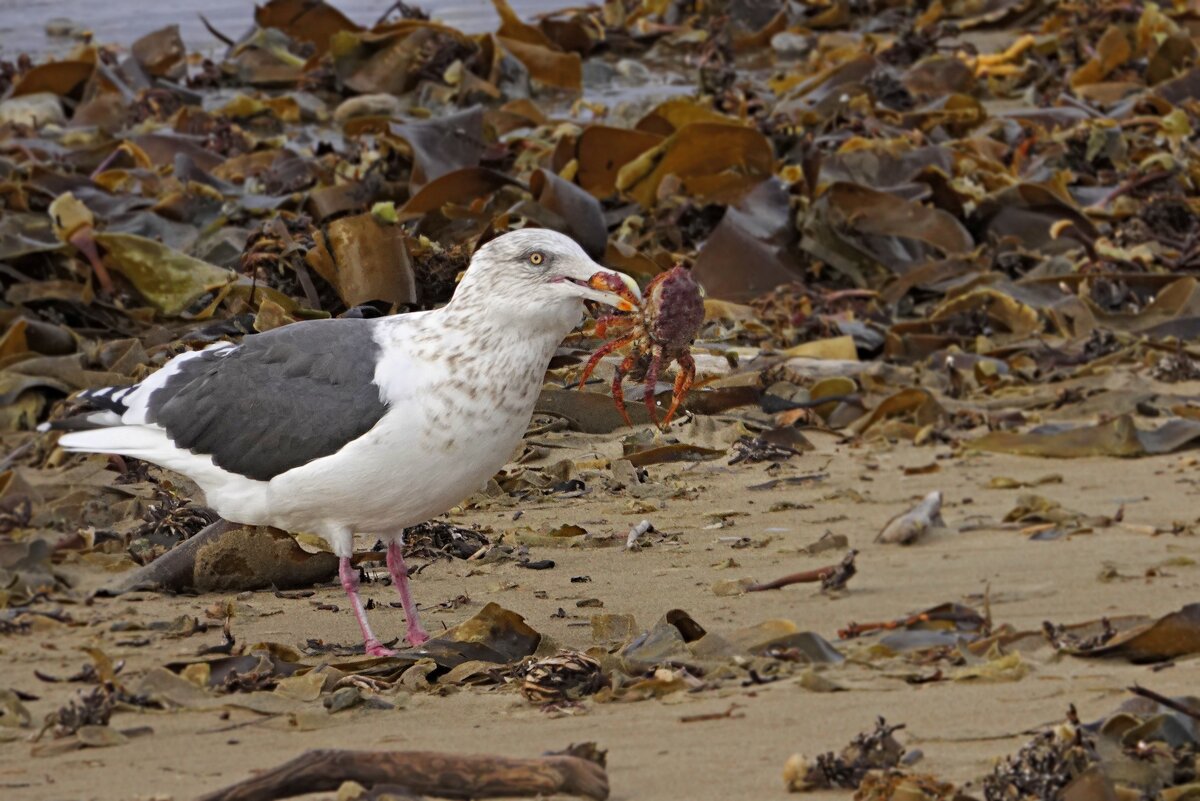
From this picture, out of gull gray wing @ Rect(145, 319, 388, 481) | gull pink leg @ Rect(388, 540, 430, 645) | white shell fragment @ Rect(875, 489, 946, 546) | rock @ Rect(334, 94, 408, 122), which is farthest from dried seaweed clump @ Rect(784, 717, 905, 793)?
rock @ Rect(334, 94, 408, 122)

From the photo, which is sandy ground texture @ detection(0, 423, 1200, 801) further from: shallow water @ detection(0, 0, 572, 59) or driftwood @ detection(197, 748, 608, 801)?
shallow water @ detection(0, 0, 572, 59)

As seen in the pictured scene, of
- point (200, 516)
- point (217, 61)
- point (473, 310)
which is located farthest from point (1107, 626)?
point (217, 61)

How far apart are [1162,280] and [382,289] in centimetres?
383

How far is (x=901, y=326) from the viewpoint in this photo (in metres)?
7.61

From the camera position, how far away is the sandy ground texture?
3301 millimetres

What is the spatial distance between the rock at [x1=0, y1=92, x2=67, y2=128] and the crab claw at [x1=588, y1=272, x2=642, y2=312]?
7.23 metres

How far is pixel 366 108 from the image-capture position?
36.2 feet

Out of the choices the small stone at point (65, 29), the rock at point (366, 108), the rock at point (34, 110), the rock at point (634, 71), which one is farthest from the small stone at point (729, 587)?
the small stone at point (65, 29)

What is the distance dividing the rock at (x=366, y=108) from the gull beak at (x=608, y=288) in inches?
270

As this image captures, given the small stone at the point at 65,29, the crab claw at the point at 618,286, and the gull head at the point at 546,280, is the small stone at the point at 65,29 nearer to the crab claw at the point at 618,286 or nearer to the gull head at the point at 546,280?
the gull head at the point at 546,280

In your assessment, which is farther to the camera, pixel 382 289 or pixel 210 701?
pixel 382 289

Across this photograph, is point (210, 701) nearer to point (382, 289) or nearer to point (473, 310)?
point (473, 310)

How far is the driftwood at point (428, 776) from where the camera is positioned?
114 inches

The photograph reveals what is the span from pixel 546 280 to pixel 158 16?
1158 centimetres
